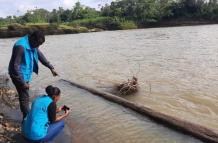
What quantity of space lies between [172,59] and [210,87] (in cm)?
820

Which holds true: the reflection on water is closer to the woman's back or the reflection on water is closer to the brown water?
the brown water

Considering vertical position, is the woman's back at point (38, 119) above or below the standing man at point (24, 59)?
below

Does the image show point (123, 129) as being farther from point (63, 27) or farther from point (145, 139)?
point (63, 27)

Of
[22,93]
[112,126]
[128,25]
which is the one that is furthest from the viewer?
[128,25]

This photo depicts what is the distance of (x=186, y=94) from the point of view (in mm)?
11812

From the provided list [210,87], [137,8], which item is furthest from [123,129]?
[137,8]

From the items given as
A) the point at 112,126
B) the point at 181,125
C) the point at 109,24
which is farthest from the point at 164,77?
the point at 109,24

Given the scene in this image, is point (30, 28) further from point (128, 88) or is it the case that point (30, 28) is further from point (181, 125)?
point (181, 125)

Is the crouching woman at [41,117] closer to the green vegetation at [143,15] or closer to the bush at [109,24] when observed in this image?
the green vegetation at [143,15]

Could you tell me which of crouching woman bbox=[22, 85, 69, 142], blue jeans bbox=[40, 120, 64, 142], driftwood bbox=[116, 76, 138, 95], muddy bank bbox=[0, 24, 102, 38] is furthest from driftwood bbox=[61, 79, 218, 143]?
muddy bank bbox=[0, 24, 102, 38]

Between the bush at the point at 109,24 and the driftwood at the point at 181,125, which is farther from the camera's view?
the bush at the point at 109,24

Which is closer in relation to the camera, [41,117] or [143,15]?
[41,117]

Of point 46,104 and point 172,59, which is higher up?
point 46,104

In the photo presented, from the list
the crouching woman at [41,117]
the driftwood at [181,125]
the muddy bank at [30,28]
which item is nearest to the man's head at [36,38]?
the crouching woman at [41,117]
